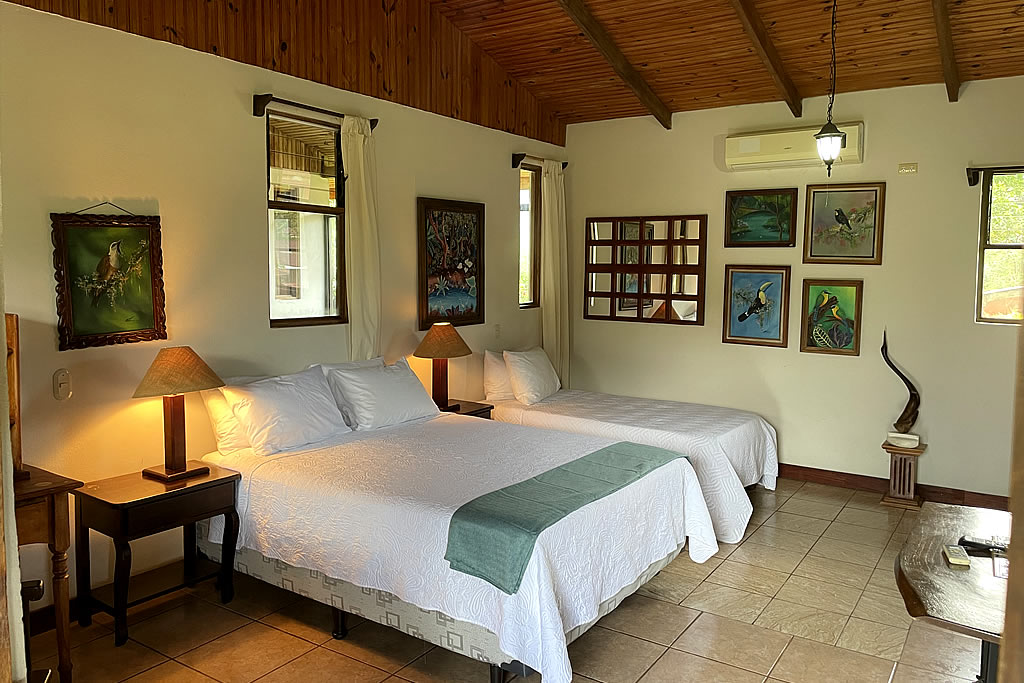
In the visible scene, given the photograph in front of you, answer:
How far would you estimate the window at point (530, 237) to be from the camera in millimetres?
6500

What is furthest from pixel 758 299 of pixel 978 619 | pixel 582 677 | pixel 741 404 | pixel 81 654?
pixel 81 654

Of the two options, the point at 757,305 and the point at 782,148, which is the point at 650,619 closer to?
the point at 757,305

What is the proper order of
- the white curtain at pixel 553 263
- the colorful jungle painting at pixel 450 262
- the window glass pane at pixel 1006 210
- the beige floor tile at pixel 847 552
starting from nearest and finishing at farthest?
the beige floor tile at pixel 847 552, the window glass pane at pixel 1006 210, the colorful jungle painting at pixel 450 262, the white curtain at pixel 553 263

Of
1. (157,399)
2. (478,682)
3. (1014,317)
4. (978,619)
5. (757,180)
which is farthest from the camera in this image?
(757,180)

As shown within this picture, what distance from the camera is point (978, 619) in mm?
1997

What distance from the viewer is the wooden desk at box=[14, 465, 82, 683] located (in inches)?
111

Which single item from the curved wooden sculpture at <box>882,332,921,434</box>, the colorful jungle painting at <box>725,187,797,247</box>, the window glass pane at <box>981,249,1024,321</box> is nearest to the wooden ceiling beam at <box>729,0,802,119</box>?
the colorful jungle painting at <box>725,187,797,247</box>

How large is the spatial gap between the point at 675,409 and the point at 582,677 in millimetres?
2869

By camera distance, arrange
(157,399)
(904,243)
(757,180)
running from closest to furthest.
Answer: (157,399)
(904,243)
(757,180)

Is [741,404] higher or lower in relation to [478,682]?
higher

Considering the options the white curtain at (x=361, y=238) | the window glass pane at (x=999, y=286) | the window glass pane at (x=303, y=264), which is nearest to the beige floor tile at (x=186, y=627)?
the window glass pane at (x=303, y=264)

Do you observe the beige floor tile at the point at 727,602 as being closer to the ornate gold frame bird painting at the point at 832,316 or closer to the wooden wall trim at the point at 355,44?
the ornate gold frame bird painting at the point at 832,316

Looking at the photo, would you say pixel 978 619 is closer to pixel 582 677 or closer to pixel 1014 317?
pixel 582 677

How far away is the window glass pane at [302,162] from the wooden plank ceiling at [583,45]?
31cm
